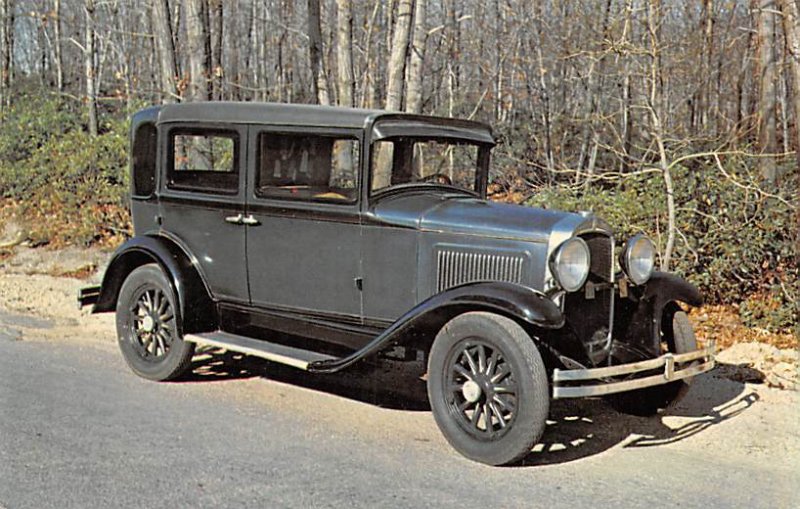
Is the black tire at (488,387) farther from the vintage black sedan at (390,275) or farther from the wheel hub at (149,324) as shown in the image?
the wheel hub at (149,324)

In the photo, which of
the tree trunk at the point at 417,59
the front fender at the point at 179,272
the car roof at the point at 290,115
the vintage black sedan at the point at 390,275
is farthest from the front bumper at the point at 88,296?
the tree trunk at the point at 417,59

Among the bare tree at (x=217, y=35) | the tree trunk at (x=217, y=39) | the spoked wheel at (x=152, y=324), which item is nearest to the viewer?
the spoked wheel at (x=152, y=324)

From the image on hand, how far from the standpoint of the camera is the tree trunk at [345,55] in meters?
11.2

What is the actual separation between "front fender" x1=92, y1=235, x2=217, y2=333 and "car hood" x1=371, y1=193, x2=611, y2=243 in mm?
1573

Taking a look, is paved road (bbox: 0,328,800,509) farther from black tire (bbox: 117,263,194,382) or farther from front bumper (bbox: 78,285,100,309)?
front bumper (bbox: 78,285,100,309)

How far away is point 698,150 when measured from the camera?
10883 mm

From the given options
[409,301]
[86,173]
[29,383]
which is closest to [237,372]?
[29,383]

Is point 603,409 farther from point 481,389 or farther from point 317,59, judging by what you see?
point 317,59

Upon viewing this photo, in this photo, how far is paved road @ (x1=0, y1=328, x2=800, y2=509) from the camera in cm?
432

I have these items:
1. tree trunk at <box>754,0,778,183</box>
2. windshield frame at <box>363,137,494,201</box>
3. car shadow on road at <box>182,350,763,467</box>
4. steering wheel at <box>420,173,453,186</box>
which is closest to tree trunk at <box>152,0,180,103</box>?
car shadow on road at <box>182,350,763,467</box>

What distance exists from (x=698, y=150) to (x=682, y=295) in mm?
5622

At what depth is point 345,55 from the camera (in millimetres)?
11258

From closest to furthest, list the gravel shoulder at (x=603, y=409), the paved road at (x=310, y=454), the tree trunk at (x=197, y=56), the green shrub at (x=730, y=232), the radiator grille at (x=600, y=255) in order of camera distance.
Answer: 1. the paved road at (x=310, y=454)
2. the gravel shoulder at (x=603, y=409)
3. the radiator grille at (x=600, y=255)
4. the green shrub at (x=730, y=232)
5. the tree trunk at (x=197, y=56)

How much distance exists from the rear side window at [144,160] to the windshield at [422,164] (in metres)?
2.03
